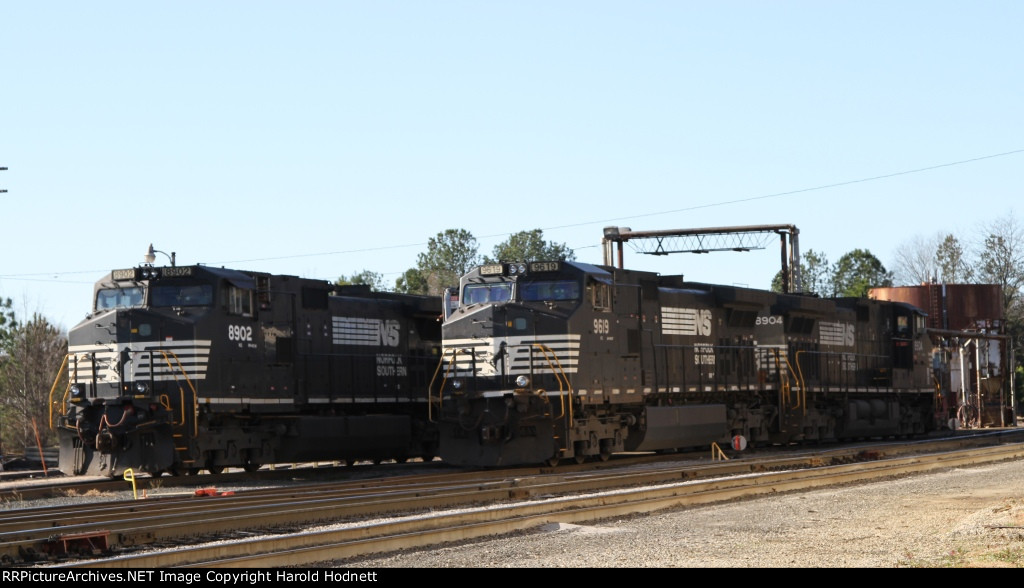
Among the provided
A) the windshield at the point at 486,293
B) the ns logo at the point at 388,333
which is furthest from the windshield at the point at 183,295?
the ns logo at the point at 388,333

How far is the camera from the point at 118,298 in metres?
20.6

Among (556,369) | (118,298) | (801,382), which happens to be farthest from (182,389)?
(801,382)

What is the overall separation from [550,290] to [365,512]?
8456 millimetres

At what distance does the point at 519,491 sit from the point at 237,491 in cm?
453

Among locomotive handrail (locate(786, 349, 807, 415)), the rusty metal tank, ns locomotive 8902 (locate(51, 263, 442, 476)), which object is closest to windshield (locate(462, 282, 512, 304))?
ns locomotive 8902 (locate(51, 263, 442, 476))

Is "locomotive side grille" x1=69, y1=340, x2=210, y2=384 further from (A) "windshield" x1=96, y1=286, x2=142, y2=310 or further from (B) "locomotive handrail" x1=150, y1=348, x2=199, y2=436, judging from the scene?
(A) "windshield" x1=96, y1=286, x2=142, y2=310

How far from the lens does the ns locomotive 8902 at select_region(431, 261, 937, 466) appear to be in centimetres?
2131

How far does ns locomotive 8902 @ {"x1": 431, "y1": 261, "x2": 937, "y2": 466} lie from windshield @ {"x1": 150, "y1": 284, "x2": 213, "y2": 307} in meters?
4.43

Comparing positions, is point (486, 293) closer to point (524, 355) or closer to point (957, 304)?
point (524, 355)
